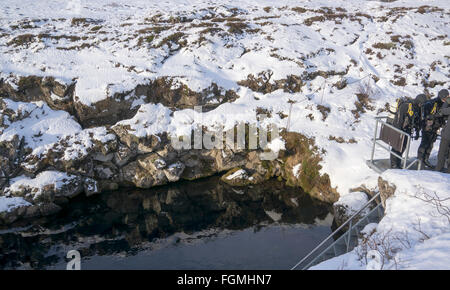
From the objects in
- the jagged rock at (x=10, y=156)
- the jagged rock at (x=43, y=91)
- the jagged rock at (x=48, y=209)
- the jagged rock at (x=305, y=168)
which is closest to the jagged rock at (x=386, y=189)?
the jagged rock at (x=305, y=168)

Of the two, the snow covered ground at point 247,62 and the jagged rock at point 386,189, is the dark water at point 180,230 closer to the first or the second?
the snow covered ground at point 247,62

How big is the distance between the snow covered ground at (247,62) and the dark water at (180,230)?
249cm

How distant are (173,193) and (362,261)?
1113cm

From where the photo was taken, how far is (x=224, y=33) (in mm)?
24047

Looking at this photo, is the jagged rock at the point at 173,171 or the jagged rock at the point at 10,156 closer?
the jagged rock at the point at 10,156

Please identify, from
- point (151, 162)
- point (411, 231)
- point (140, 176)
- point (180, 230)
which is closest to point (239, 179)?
point (180, 230)

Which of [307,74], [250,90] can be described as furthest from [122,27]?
[307,74]

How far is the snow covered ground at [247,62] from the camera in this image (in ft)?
56.6

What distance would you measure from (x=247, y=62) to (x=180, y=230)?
12178 mm

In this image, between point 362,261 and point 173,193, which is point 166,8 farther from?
point 362,261

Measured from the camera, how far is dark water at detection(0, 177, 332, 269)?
11.9 meters

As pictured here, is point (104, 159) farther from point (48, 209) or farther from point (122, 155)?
point (48, 209)

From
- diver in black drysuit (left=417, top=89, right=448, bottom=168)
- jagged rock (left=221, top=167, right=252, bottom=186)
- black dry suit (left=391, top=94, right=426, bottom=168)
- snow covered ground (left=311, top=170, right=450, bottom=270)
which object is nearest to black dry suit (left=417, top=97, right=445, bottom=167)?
diver in black drysuit (left=417, top=89, right=448, bottom=168)

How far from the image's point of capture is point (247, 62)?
2145cm
